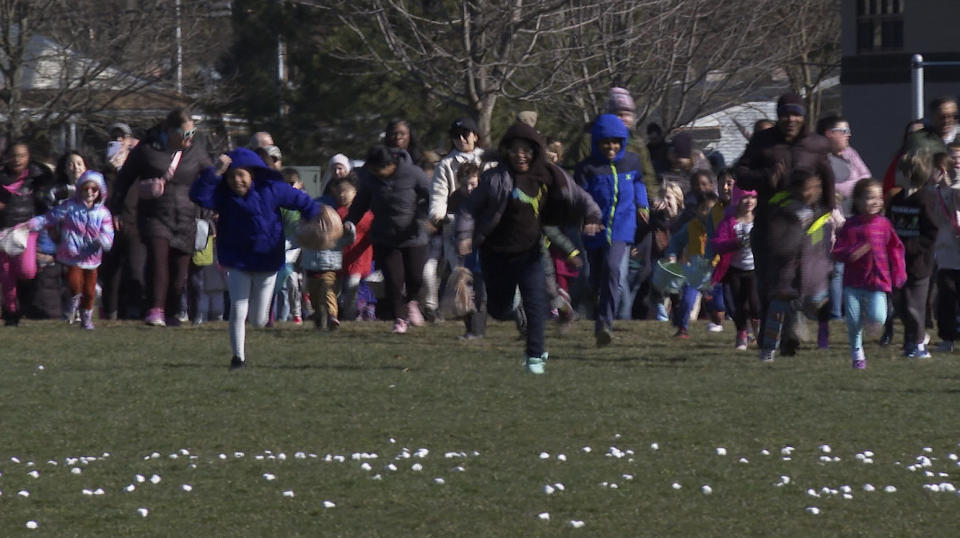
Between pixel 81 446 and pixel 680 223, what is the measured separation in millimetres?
8053

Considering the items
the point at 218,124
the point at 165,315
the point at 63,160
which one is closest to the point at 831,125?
the point at 165,315

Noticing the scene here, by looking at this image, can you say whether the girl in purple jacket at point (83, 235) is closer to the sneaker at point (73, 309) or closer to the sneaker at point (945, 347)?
the sneaker at point (73, 309)

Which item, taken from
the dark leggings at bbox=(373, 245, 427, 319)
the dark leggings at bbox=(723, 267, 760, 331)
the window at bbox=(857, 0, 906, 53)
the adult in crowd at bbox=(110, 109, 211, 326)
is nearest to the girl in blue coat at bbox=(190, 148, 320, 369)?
the dark leggings at bbox=(373, 245, 427, 319)

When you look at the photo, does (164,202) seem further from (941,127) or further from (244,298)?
(941,127)

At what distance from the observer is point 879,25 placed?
38.7m

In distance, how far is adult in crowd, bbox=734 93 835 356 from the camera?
41.9 ft

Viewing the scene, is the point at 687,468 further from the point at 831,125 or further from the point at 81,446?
the point at 831,125

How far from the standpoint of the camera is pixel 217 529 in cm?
738

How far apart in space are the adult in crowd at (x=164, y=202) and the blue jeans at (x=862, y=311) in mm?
5847

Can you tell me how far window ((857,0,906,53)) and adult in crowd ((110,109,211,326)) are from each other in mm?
24891

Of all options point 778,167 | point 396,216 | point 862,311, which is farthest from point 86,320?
point 862,311

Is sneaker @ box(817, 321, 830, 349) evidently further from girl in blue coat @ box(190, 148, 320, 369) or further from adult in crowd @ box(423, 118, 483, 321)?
girl in blue coat @ box(190, 148, 320, 369)

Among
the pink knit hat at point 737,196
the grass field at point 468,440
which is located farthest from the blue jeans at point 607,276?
the pink knit hat at point 737,196

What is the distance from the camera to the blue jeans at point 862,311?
13.0 m
